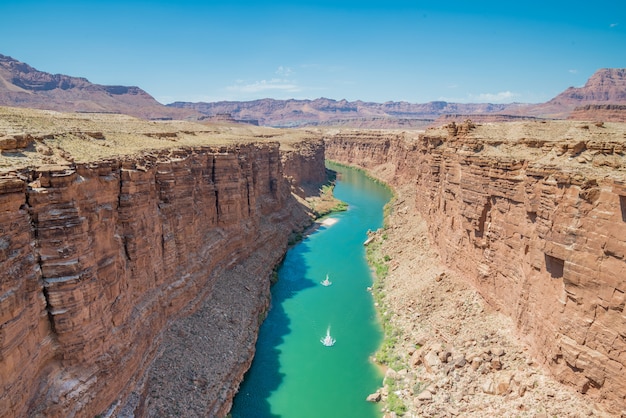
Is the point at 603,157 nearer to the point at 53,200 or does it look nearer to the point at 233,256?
the point at 53,200

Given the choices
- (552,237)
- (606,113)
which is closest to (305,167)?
(552,237)

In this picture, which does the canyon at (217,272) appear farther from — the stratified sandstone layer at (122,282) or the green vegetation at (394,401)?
the green vegetation at (394,401)

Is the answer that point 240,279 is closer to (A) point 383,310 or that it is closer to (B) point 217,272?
(B) point 217,272

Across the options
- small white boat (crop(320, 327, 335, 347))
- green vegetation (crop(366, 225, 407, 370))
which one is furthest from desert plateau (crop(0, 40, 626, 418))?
small white boat (crop(320, 327, 335, 347))

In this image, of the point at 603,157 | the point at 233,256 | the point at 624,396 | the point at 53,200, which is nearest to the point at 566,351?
the point at 624,396

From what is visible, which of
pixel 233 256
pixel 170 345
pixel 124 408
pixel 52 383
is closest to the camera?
pixel 52 383

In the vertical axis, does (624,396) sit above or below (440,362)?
above
